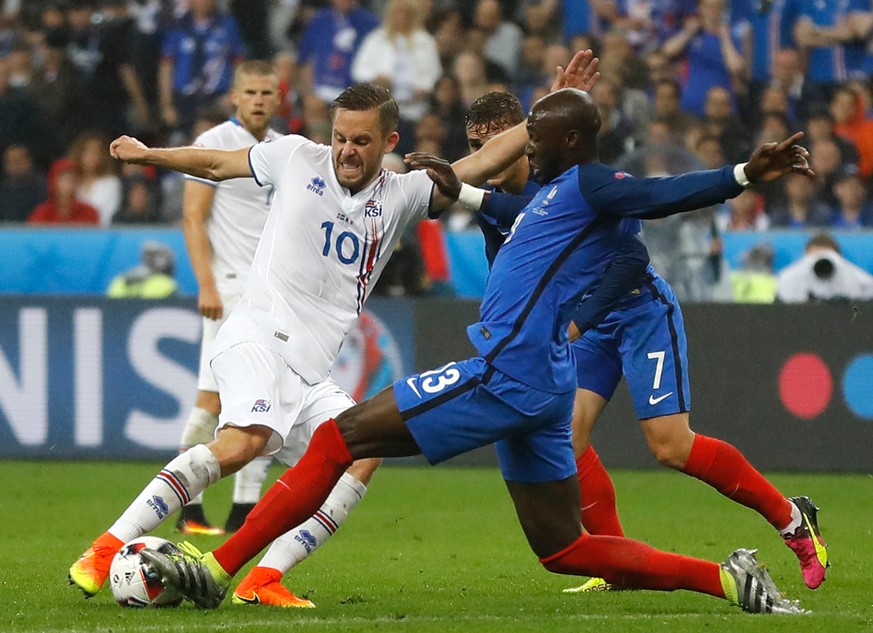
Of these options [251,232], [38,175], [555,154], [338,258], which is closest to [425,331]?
[251,232]

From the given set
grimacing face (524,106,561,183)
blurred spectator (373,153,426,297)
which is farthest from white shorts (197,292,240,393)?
blurred spectator (373,153,426,297)

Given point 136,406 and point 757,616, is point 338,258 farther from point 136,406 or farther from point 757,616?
point 136,406

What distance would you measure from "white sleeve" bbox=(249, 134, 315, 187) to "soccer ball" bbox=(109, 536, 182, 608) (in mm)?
1490

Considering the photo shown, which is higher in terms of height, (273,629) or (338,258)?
(338,258)

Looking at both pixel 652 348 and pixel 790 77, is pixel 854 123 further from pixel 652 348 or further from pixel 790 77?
pixel 652 348

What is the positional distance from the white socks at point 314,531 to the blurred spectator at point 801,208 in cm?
757

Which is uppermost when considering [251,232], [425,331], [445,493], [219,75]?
[219,75]

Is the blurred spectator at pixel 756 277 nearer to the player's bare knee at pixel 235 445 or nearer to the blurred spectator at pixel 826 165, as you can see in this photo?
the blurred spectator at pixel 826 165

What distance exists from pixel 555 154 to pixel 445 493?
5094 mm

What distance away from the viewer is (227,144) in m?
8.23

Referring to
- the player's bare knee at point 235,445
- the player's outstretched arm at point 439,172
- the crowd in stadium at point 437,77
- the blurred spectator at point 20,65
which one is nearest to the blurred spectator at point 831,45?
the crowd in stadium at point 437,77

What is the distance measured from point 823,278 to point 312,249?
655 centimetres

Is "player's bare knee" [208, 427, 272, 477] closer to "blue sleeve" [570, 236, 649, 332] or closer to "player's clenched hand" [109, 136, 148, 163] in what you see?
"player's clenched hand" [109, 136, 148, 163]

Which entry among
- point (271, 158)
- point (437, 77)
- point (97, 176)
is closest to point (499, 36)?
point (437, 77)
